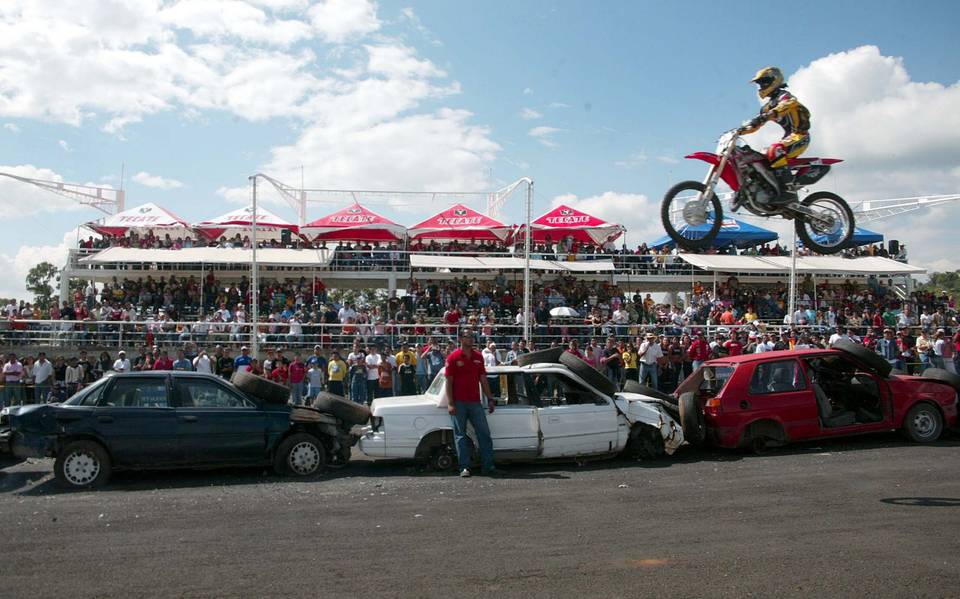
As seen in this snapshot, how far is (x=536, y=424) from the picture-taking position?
34.5 ft

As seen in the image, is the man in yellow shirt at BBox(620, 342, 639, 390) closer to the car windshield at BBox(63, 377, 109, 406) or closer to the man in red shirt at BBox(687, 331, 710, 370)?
the man in red shirt at BBox(687, 331, 710, 370)

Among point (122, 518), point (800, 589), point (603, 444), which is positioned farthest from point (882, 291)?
point (122, 518)

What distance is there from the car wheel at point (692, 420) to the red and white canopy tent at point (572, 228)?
1295 centimetres

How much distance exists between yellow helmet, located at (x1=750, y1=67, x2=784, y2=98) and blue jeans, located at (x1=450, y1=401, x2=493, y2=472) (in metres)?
5.26

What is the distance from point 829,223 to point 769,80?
6.32ft

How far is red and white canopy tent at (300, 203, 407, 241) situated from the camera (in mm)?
23625

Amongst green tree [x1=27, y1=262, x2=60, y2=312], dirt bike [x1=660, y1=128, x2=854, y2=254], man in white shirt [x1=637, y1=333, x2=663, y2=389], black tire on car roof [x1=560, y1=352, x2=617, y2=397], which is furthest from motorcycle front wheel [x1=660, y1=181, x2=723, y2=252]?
green tree [x1=27, y1=262, x2=60, y2=312]

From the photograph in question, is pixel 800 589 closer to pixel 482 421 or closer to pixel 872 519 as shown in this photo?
pixel 872 519

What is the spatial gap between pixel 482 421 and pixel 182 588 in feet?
16.6

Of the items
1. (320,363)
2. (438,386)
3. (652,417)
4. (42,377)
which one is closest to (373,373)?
(320,363)

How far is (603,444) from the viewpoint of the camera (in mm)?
10664

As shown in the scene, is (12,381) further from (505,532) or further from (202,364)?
(505,532)

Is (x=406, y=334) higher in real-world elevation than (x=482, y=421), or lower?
higher

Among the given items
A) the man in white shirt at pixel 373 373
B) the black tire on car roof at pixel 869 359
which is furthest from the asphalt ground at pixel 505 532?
the man in white shirt at pixel 373 373
